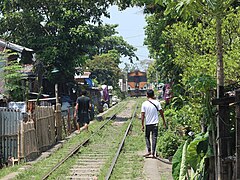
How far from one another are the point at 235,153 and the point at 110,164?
650 centimetres

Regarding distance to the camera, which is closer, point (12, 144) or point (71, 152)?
point (12, 144)

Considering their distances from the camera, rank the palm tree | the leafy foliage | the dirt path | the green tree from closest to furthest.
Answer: the palm tree < the dirt path < the leafy foliage < the green tree

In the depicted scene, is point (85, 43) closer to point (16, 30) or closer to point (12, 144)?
point (16, 30)

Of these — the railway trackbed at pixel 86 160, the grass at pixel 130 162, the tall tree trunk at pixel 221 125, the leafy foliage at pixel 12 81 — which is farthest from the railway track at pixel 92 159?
the tall tree trunk at pixel 221 125

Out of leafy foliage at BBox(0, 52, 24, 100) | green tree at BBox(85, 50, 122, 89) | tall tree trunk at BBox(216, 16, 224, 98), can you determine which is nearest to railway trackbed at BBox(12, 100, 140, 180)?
leafy foliage at BBox(0, 52, 24, 100)

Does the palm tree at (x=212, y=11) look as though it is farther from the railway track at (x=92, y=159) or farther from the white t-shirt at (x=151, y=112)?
the white t-shirt at (x=151, y=112)

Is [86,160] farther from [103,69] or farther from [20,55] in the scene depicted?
[103,69]

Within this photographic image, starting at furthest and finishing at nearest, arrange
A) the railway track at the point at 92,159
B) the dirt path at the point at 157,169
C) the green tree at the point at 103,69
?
1. the green tree at the point at 103,69
2. the railway track at the point at 92,159
3. the dirt path at the point at 157,169

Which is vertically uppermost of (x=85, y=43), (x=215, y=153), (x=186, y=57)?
(x=85, y=43)

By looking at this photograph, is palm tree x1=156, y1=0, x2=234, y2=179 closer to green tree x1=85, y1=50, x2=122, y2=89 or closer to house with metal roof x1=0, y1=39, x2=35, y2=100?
house with metal roof x1=0, y1=39, x2=35, y2=100

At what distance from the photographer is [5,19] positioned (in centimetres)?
2711

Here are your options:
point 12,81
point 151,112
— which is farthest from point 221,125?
point 12,81

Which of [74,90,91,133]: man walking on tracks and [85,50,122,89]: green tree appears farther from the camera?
[85,50,122,89]: green tree

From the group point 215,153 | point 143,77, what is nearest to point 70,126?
Result: point 215,153
